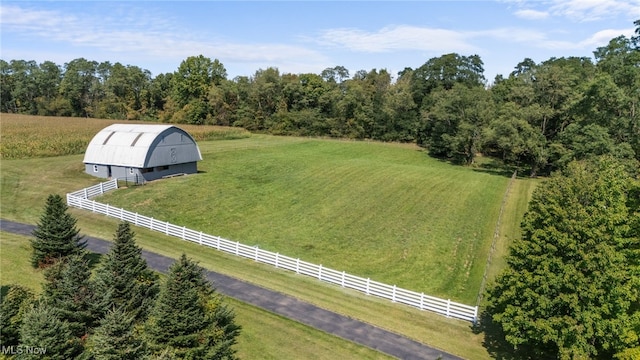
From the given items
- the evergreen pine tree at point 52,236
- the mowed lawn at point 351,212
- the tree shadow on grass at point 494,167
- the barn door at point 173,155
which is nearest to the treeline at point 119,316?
the evergreen pine tree at point 52,236

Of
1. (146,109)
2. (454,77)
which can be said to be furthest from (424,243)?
(146,109)

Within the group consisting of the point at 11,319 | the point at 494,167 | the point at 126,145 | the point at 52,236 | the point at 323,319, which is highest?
the point at 126,145

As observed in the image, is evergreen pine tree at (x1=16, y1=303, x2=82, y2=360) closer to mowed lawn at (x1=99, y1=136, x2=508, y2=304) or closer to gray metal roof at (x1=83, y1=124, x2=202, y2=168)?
mowed lawn at (x1=99, y1=136, x2=508, y2=304)

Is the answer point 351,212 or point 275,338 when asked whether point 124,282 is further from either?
point 351,212

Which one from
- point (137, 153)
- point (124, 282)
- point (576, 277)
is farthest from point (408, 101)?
point (124, 282)

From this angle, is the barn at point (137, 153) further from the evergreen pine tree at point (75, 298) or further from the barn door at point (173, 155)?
the evergreen pine tree at point (75, 298)

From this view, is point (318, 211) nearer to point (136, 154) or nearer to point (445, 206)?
point (445, 206)

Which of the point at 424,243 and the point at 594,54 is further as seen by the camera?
the point at 594,54

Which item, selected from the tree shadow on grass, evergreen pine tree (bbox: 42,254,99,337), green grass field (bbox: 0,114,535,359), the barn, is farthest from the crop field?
the tree shadow on grass
